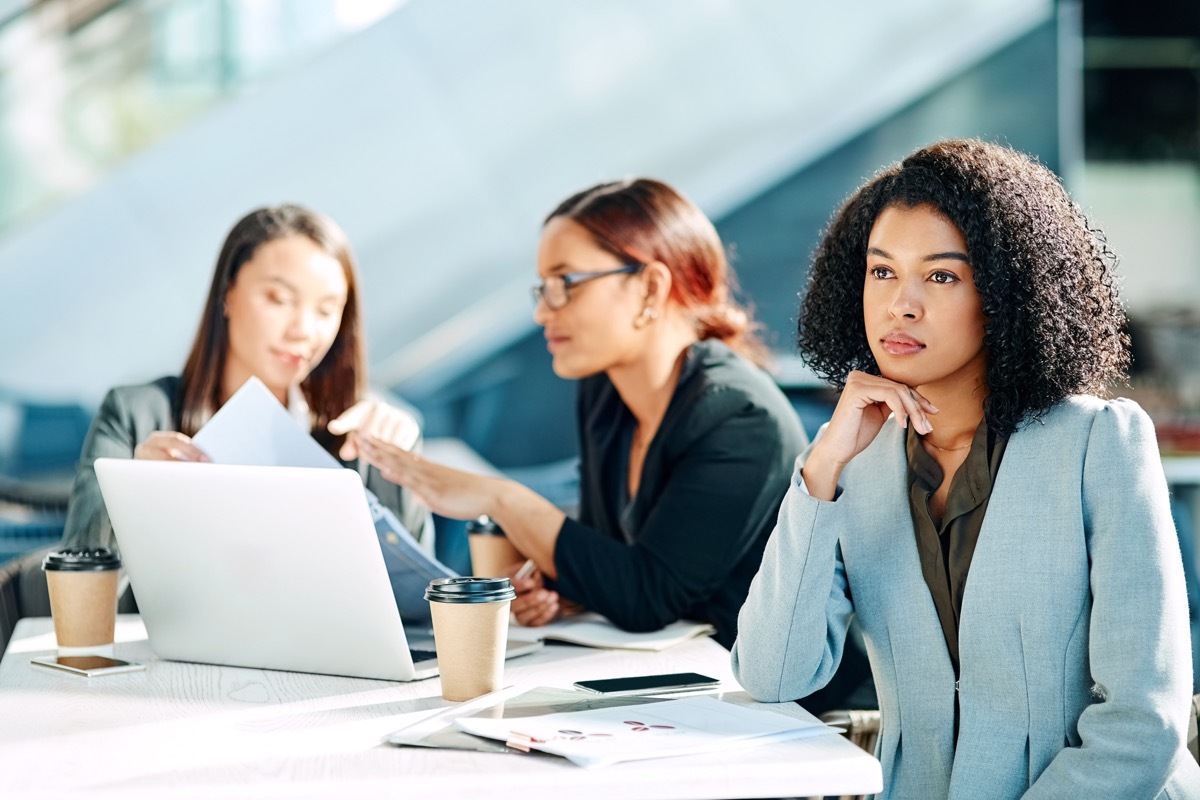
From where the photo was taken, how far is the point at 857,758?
1183 millimetres

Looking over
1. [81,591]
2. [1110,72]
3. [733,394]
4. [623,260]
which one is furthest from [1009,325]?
[1110,72]

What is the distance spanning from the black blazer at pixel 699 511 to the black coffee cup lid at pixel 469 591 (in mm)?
415

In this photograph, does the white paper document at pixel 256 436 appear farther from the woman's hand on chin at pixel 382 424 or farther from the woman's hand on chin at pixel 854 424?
the woman's hand on chin at pixel 854 424

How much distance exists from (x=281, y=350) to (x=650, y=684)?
116 centimetres

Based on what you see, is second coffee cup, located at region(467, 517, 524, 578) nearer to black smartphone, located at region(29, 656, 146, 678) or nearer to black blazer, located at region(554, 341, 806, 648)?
black blazer, located at region(554, 341, 806, 648)

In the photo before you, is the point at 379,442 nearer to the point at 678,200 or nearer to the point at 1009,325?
the point at 678,200

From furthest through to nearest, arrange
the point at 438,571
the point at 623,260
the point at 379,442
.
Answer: the point at 623,260 → the point at 379,442 → the point at 438,571

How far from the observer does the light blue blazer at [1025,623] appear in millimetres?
1323

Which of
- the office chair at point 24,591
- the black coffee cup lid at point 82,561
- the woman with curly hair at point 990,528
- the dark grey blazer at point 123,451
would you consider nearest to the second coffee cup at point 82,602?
the black coffee cup lid at point 82,561

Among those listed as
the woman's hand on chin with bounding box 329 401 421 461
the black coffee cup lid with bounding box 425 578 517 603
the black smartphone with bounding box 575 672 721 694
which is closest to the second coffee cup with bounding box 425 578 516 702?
the black coffee cup lid with bounding box 425 578 517 603

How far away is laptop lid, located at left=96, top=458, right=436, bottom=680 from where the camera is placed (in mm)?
1469

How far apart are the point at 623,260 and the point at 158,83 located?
4.28 m

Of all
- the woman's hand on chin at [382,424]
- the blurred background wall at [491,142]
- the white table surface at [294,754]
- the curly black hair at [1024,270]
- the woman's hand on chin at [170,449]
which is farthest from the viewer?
the blurred background wall at [491,142]

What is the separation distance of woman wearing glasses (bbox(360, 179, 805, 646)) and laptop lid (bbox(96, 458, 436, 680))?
0.36m
